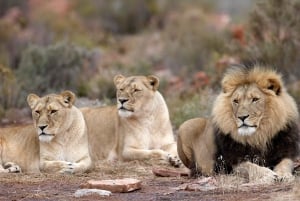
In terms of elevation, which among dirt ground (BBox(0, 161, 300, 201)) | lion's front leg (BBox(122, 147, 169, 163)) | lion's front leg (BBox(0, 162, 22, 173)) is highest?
lion's front leg (BBox(122, 147, 169, 163))

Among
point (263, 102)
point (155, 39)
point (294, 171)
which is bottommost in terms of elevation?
point (294, 171)

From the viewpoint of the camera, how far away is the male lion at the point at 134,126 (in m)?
12.2

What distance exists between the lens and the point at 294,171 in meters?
9.68

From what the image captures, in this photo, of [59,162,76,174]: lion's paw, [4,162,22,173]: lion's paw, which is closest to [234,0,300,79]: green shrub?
[4,162,22,173]: lion's paw

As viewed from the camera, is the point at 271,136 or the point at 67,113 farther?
the point at 67,113

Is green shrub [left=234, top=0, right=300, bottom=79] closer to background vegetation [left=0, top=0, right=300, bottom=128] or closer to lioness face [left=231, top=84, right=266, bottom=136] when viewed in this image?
background vegetation [left=0, top=0, right=300, bottom=128]

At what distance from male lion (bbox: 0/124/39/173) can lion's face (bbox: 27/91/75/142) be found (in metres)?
0.47

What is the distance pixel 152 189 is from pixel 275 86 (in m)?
1.54

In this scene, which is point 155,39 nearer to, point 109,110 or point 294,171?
point 109,110

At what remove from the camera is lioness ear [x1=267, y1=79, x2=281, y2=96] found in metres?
9.45

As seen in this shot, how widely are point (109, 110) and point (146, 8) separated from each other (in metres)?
21.2

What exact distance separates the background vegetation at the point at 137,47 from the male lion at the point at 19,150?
8.88 ft

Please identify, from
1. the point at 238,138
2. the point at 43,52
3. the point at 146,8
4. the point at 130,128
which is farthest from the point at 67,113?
the point at 146,8

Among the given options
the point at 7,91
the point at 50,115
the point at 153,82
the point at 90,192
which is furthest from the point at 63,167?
the point at 7,91
